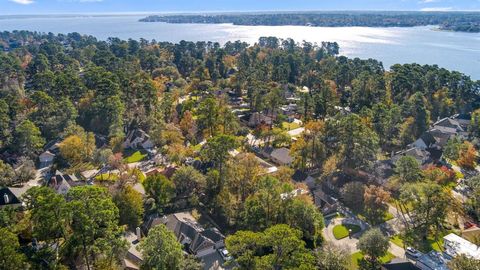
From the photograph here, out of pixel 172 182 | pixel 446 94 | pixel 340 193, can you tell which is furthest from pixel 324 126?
pixel 446 94

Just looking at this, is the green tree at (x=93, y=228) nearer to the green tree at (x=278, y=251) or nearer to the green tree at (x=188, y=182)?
the green tree at (x=278, y=251)

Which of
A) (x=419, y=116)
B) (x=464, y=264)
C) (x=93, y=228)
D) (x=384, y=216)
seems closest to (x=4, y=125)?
(x=93, y=228)

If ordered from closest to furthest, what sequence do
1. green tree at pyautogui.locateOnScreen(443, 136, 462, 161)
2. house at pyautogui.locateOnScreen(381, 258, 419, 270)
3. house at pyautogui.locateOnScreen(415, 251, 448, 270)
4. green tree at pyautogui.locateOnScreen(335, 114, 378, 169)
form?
house at pyautogui.locateOnScreen(381, 258, 419, 270)
house at pyautogui.locateOnScreen(415, 251, 448, 270)
green tree at pyautogui.locateOnScreen(335, 114, 378, 169)
green tree at pyautogui.locateOnScreen(443, 136, 462, 161)

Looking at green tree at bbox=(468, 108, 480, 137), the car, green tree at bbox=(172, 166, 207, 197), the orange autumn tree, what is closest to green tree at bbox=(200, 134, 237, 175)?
green tree at bbox=(172, 166, 207, 197)

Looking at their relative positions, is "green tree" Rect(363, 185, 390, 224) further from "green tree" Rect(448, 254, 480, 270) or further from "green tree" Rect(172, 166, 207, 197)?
"green tree" Rect(172, 166, 207, 197)

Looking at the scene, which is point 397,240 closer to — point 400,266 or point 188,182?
point 400,266

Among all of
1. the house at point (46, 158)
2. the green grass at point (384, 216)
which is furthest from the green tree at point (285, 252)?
the house at point (46, 158)
